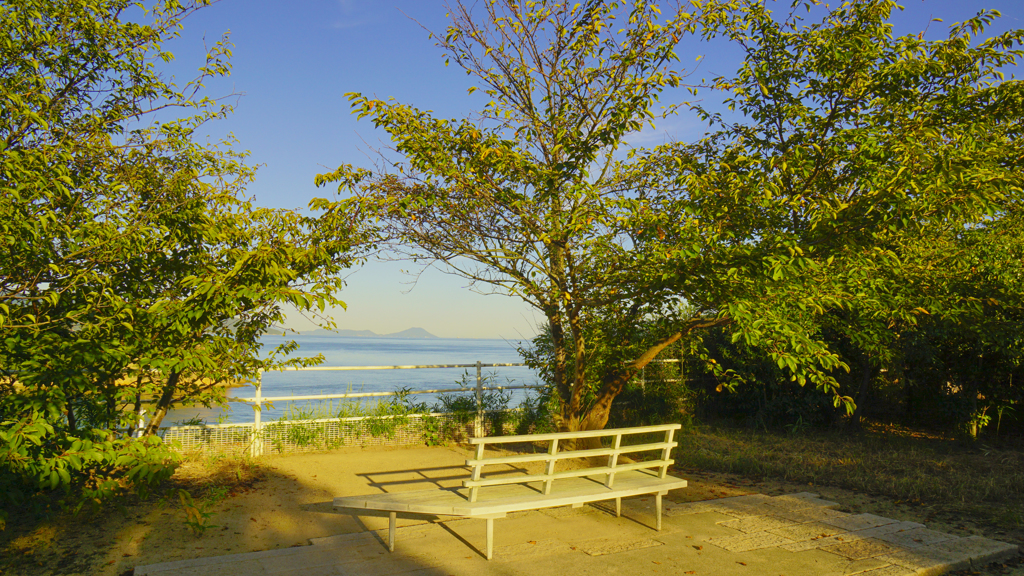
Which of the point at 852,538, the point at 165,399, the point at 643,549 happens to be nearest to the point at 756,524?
the point at 852,538

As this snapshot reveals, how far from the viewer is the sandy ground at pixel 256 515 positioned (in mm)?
4711

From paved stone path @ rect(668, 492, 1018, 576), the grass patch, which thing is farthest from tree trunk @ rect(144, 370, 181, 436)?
the grass patch

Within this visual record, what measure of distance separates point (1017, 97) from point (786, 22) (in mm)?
2717

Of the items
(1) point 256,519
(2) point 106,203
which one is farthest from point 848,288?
(2) point 106,203

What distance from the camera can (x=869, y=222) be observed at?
504 centimetres

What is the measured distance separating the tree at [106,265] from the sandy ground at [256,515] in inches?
18.0

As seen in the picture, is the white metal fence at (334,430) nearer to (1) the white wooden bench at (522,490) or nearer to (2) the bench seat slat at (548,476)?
(1) the white wooden bench at (522,490)

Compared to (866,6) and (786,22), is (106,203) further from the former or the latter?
(866,6)

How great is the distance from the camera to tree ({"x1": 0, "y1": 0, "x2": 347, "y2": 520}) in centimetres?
382

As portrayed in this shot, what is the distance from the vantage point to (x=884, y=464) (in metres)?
8.19

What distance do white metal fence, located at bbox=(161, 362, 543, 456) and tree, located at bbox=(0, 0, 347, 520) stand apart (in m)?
1.67

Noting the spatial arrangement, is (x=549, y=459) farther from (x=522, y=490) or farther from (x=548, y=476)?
(x=522, y=490)

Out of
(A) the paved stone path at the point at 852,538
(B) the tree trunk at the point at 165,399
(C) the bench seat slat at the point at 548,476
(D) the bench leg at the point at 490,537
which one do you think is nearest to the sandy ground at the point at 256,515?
(A) the paved stone path at the point at 852,538

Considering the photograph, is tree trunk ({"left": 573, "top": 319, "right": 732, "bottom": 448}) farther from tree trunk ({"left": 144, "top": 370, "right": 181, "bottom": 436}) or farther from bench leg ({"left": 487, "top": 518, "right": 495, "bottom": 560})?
tree trunk ({"left": 144, "top": 370, "right": 181, "bottom": 436})
